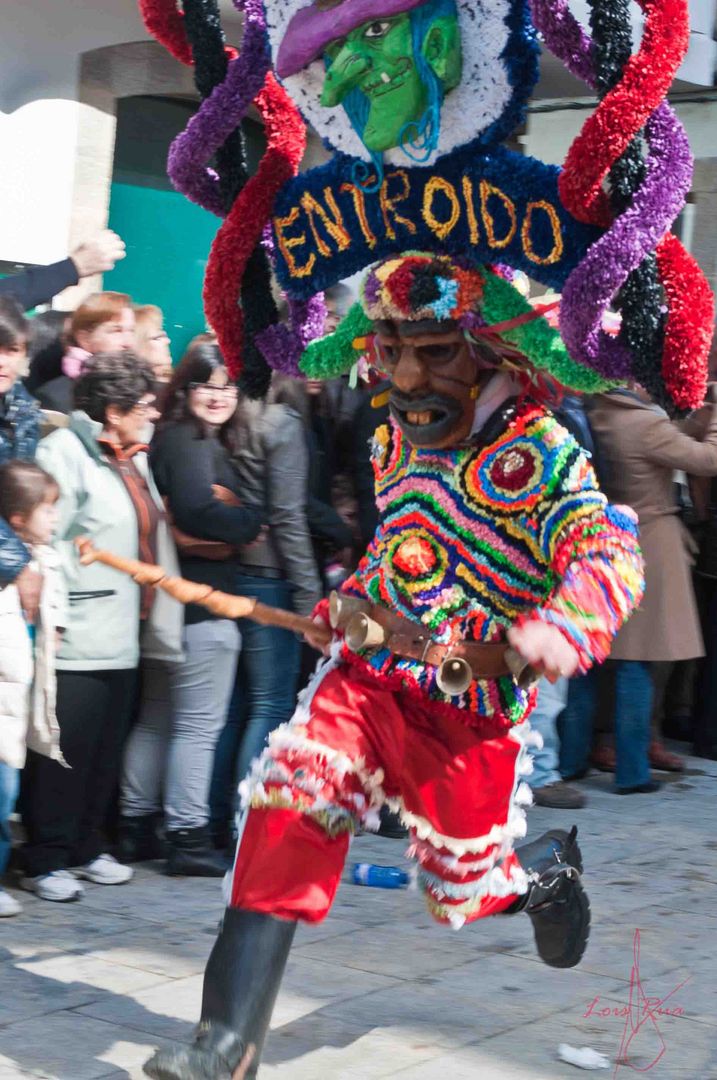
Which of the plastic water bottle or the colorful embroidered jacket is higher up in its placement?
the colorful embroidered jacket

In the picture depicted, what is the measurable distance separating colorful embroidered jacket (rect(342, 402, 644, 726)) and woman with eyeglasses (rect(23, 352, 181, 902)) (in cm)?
156

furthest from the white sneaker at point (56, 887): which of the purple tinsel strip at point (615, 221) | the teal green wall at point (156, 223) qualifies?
the teal green wall at point (156, 223)

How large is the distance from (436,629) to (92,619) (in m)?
1.76

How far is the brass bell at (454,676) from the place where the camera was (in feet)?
12.2

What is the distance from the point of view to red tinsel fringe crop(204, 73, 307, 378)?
4.04 metres

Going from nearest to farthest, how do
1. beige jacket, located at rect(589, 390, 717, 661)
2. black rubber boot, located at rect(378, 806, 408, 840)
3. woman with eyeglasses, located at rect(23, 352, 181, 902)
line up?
woman with eyeglasses, located at rect(23, 352, 181, 902), black rubber boot, located at rect(378, 806, 408, 840), beige jacket, located at rect(589, 390, 717, 661)

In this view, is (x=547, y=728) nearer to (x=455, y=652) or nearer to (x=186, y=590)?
(x=455, y=652)

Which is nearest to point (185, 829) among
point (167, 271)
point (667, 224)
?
point (667, 224)

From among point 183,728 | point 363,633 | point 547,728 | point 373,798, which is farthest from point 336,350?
point 547,728

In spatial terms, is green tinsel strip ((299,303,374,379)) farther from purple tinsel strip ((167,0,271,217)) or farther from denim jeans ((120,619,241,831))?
denim jeans ((120,619,241,831))

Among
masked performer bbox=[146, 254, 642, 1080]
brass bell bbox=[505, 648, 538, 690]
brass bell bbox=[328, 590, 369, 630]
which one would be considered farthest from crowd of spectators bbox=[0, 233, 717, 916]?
brass bell bbox=[505, 648, 538, 690]

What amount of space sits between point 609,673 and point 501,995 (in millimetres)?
3274

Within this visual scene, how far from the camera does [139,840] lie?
5660mm

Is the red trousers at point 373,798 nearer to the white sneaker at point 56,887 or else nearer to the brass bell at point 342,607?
the brass bell at point 342,607
